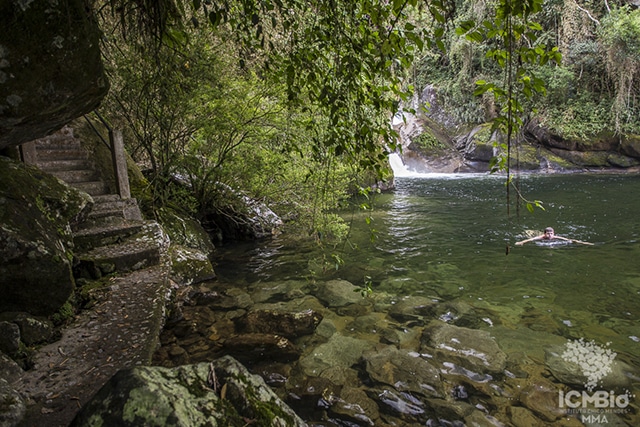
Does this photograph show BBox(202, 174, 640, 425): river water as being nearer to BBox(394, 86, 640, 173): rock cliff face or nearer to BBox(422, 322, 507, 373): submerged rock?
BBox(422, 322, 507, 373): submerged rock

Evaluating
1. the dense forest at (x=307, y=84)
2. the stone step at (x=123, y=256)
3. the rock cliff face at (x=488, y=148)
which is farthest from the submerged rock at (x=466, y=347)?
the rock cliff face at (x=488, y=148)

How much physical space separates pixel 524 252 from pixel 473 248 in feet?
3.51

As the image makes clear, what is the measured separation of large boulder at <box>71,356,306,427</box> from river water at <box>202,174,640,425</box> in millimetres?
1270

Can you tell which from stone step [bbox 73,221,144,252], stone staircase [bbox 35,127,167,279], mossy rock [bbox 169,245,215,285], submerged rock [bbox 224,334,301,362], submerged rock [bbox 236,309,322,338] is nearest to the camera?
submerged rock [bbox 224,334,301,362]

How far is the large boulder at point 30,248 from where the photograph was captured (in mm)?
3068

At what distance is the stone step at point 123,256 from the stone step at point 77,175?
3.09 meters

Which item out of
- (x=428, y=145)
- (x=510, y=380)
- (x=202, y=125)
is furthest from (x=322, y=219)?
(x=428, y=145)

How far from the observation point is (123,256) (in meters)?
4.69

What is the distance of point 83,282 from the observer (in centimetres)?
421

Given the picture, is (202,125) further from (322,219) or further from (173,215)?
(322,219)

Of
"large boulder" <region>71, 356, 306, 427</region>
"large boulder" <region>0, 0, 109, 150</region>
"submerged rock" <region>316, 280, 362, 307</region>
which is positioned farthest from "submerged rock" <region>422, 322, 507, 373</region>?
"large boulder" <region>0, 0, 109, 150</region>

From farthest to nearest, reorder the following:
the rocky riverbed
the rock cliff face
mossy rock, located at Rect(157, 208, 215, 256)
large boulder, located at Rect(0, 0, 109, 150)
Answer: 1. the rock cliff face
2. mossy rock, located at Rect(157, 208, 215, 256)
3. the rocky riverbed
4. large boulder, located at Rect(0, 0, 109, 150)

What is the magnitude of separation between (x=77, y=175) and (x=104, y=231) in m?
3.29

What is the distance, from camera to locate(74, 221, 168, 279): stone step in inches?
174
